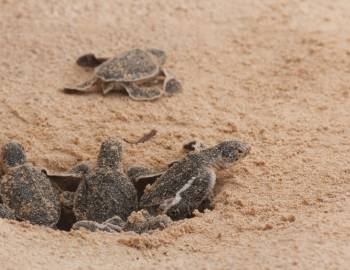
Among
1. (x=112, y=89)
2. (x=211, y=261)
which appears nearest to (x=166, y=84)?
(x=112, y=89)

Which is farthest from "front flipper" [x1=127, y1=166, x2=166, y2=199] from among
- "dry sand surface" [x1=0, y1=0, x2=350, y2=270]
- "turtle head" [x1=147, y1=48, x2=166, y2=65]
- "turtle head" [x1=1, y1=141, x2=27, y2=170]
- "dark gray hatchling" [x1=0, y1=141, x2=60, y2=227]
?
"turtle head" [x1=147, y1=48, x2=166, y2=65]

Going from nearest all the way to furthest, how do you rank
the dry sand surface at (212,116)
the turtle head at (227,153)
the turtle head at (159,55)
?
the dry sand surface at (212,116) < the turtle head at (227,153) < the turtle head at (159,55)

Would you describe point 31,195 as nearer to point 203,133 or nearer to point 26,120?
point 26,120

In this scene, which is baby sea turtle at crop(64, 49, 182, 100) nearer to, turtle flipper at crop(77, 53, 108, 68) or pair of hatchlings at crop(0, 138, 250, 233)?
turtle flipper at crop(77, 53, 108, 68)

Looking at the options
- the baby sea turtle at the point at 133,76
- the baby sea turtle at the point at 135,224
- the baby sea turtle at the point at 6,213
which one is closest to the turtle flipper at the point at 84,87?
the baby sea turtle at the point at 133,76

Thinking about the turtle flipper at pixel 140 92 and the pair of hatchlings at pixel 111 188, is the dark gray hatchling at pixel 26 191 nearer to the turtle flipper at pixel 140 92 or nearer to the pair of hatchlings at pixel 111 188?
the pair of hatchlings at pixel 111 188

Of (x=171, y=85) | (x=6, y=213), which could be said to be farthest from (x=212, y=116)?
(x=6, y=213)
